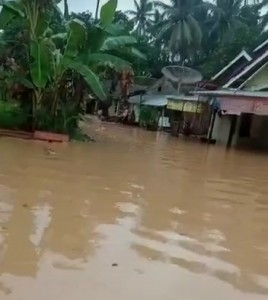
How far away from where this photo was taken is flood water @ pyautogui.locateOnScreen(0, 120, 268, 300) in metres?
3.70

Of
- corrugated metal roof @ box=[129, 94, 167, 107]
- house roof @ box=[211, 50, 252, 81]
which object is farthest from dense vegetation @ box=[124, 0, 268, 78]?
house roof @ box=[211, 50, 252, 81]

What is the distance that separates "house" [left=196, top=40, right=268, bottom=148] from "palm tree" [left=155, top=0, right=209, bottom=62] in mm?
14941

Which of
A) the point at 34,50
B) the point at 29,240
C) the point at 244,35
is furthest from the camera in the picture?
the point at 244,35

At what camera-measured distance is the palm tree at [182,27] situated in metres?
40.9

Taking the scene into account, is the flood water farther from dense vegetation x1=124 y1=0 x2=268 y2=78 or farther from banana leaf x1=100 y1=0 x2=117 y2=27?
dense vegetation x1=124 y1=0 x2=268 y2=78

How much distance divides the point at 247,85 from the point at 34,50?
928cm

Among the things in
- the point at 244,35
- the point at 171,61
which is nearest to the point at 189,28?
the point at 171,61

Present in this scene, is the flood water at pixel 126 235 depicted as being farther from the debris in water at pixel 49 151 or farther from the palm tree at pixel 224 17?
the palm tree at pixel 224 17

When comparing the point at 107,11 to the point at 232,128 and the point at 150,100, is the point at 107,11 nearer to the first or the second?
the point at 232,128

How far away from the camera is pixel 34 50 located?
1454 cm

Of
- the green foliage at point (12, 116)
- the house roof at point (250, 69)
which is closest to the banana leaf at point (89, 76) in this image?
the green foliage at point (12, 116)

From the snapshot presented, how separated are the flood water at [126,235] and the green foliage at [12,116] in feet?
19.3

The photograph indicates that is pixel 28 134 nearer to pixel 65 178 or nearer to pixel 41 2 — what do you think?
pixel 41 2

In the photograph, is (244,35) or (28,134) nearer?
(28,134)
